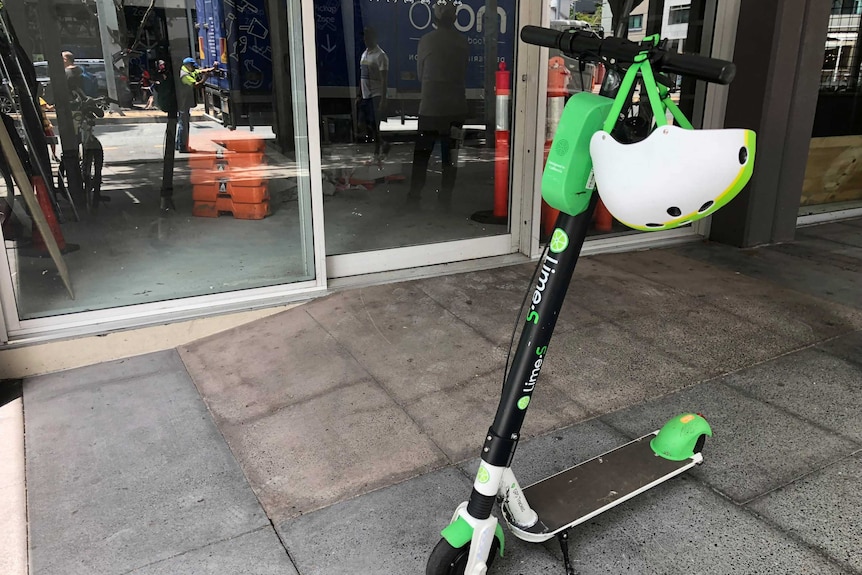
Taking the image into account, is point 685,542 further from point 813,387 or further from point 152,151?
point 152,151

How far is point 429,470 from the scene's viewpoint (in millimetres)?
2555

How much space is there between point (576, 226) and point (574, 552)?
3.66 feet

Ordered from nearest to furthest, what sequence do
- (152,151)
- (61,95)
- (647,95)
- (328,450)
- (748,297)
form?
(647,95) → (328,450) → (61,95) → (152,151) → (748,297)

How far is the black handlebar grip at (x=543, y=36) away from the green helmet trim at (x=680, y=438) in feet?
4.82

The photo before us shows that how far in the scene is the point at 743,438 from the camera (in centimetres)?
273

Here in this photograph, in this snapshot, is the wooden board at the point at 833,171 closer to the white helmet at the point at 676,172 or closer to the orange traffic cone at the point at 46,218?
the white helmet at the point at 676,172

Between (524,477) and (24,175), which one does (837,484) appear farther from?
(24,175)

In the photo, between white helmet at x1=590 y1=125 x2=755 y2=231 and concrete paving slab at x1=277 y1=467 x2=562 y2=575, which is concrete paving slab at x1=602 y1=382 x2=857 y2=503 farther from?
white helmet at x1=590 y1=125 x2=755 y2=231

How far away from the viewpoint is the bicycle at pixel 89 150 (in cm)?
367

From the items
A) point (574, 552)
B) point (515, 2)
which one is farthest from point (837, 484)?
point (515, 2)

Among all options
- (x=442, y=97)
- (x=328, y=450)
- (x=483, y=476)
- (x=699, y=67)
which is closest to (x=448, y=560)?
(x=483, y=476)

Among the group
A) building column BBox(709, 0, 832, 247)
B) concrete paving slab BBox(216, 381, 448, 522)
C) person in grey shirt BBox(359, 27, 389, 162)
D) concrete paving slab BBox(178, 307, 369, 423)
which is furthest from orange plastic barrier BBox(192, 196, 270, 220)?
building column BBox(709, 0, 832, 247)

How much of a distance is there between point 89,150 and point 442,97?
2.75m

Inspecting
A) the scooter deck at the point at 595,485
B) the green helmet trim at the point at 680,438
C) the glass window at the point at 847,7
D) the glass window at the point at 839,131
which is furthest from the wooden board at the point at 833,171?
the scooter deck at the point at 595,485
